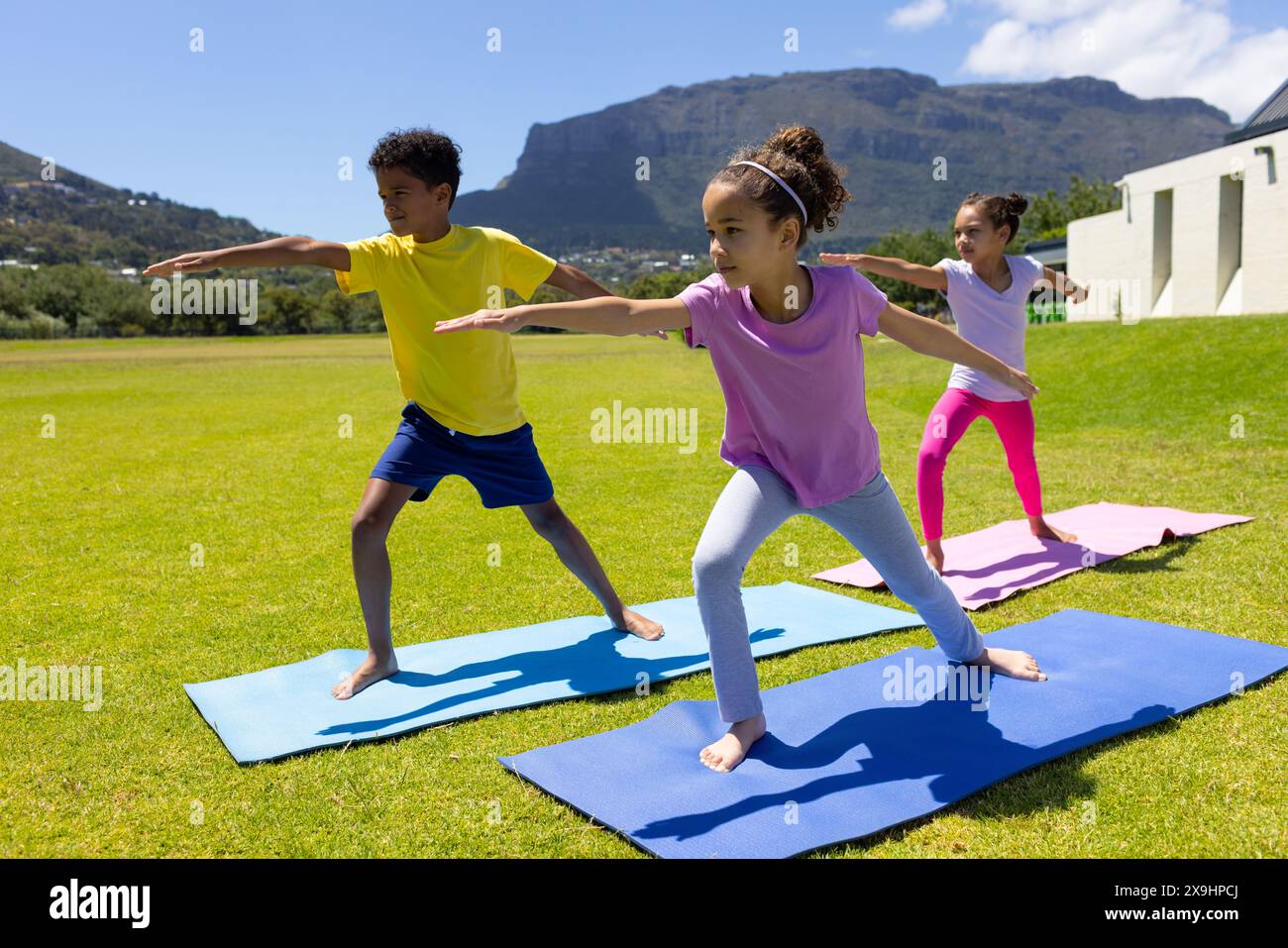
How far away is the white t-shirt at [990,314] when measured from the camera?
6.86 m

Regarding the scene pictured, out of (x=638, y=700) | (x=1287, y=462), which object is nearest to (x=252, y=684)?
(x=638, y=700)

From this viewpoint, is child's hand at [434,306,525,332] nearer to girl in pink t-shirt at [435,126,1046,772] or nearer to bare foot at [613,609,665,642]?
girl in pink t-shirt at [435,126,1046,772]

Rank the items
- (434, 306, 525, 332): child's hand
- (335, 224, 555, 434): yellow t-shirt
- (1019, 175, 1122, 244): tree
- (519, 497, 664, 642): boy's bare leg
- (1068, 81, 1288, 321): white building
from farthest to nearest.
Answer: (1019, 175, 1122, 244): tree → (1068, 81, 1288, 321): white building → (519, 497, 664, 642): boy's bare leg → (335, 224, 555, 434): yellow t-shirt → (434, 306, 525, 332): child's hand

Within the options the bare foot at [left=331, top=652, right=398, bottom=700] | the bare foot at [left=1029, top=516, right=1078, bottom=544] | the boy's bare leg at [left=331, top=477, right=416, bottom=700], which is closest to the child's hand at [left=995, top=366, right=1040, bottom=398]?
the boy's bare leg at [left=331, top=477, right=416, bottom=700]

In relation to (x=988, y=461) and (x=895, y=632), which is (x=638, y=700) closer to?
(x=895, y=632)

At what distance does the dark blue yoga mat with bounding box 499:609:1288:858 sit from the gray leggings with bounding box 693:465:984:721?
33 centimetres

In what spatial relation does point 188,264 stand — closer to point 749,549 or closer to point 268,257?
point 268,257

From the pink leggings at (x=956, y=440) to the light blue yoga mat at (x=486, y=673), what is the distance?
0.97m

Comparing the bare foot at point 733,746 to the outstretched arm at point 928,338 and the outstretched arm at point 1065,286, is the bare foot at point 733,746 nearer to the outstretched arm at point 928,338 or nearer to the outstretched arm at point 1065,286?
the outstretched arm at point 928,338

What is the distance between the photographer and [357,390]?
2839 centimetres

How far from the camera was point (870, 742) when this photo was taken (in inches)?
162

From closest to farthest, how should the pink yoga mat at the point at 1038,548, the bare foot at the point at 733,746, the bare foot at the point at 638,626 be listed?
the bare foot at the point at 733,746 → the bare foot at the point at 638,626 → the pink yoga mat at the point at 1038,548

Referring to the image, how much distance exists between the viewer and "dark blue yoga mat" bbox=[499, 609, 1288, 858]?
345cm

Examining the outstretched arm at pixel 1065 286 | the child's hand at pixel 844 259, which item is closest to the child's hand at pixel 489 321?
the child's hand at pixel 844 259
